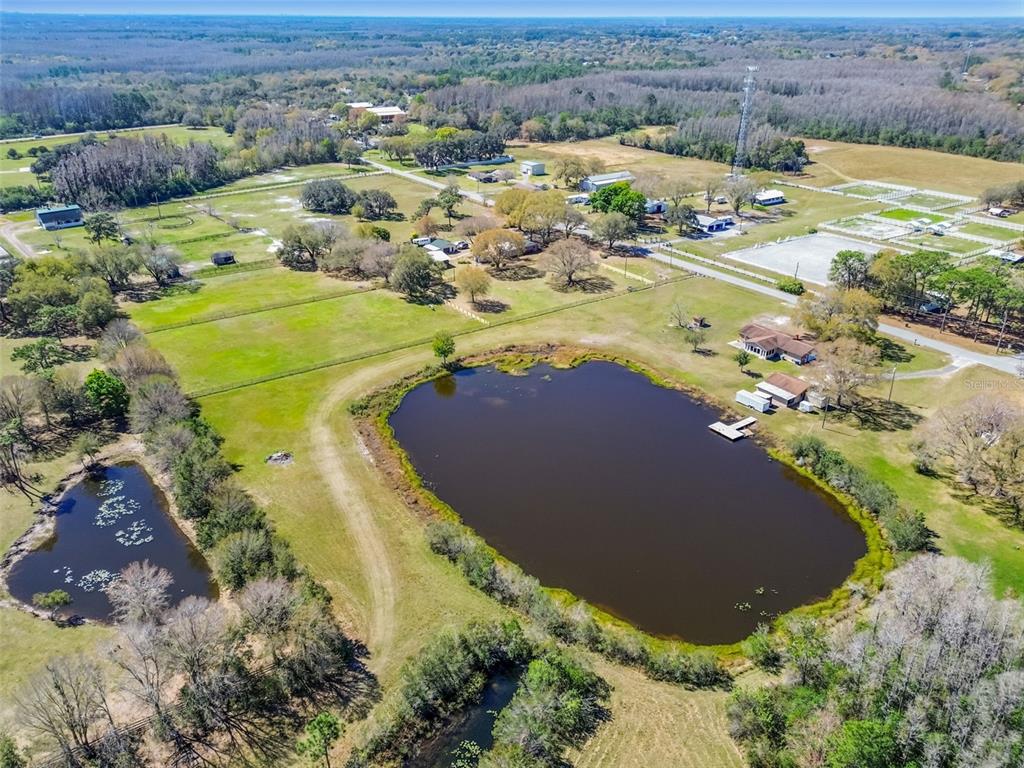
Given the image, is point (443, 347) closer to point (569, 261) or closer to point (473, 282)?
point (473, 282)

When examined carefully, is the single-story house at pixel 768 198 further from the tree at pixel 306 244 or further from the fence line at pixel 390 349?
the tree at pixel 306 244

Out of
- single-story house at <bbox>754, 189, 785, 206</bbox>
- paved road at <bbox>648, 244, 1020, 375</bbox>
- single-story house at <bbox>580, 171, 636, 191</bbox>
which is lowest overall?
paved road at <bbox>648, 244, 1020, 375</bbox>

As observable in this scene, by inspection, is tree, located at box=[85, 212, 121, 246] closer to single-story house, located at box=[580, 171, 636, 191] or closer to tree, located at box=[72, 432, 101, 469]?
tree, located at box=[72, 432, 101, 469]

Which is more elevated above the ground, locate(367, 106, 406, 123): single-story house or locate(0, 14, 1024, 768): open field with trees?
locate(367, 106, 406, 123): single-story house

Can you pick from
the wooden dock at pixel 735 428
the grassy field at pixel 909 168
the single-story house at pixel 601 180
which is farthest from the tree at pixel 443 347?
the grassy field at pixel 909 168

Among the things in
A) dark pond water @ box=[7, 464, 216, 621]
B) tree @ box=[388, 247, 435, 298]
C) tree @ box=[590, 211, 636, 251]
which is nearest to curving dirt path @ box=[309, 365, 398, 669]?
dark pond water @ box=[7, 464, 216, 621]
